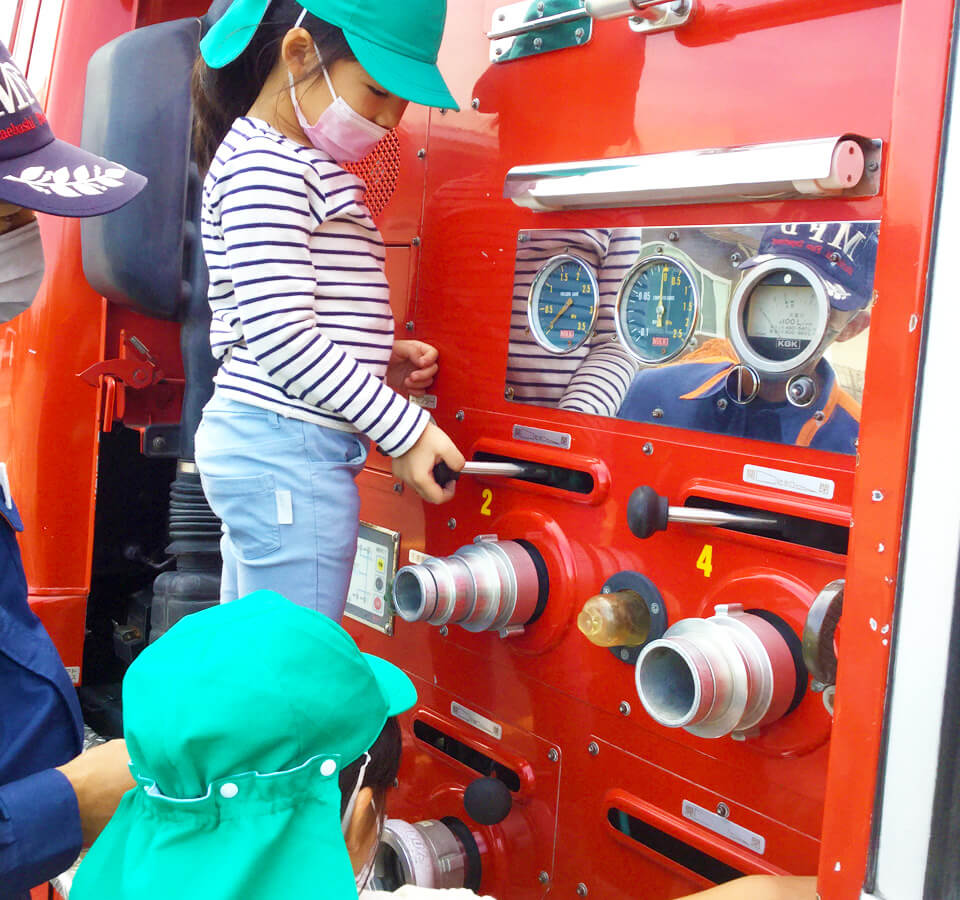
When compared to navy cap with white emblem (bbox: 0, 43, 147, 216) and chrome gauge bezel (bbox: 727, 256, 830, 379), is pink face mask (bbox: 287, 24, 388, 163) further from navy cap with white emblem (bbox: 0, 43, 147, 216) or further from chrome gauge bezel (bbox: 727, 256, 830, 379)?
chrome gauge bezel (bbox: 727, 256, 830, 379)

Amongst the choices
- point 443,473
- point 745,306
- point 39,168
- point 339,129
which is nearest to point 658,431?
point 745,306

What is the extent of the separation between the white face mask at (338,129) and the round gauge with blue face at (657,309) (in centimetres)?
43

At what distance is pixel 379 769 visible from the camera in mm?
1155

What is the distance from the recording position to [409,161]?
1.81 metres

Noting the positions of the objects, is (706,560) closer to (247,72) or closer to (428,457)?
(428,457)

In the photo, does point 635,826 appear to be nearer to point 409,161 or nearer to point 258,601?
point 258,601

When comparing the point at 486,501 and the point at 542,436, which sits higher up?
the point at 542,436

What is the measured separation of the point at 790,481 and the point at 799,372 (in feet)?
0.42

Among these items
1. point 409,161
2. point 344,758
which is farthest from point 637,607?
point 409,161

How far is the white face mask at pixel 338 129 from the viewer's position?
1.46 metres

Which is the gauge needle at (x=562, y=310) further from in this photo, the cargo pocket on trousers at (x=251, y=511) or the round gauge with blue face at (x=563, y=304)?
the cargo pocket on trousers at (x=251, y=511)

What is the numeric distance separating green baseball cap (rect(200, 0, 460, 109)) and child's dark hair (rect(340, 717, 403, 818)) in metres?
0.83

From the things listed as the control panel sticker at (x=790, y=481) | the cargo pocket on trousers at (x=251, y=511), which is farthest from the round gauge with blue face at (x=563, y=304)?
the cargo pocket on trousers at (x=251, y=511)

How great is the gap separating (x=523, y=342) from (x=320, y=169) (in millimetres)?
392
